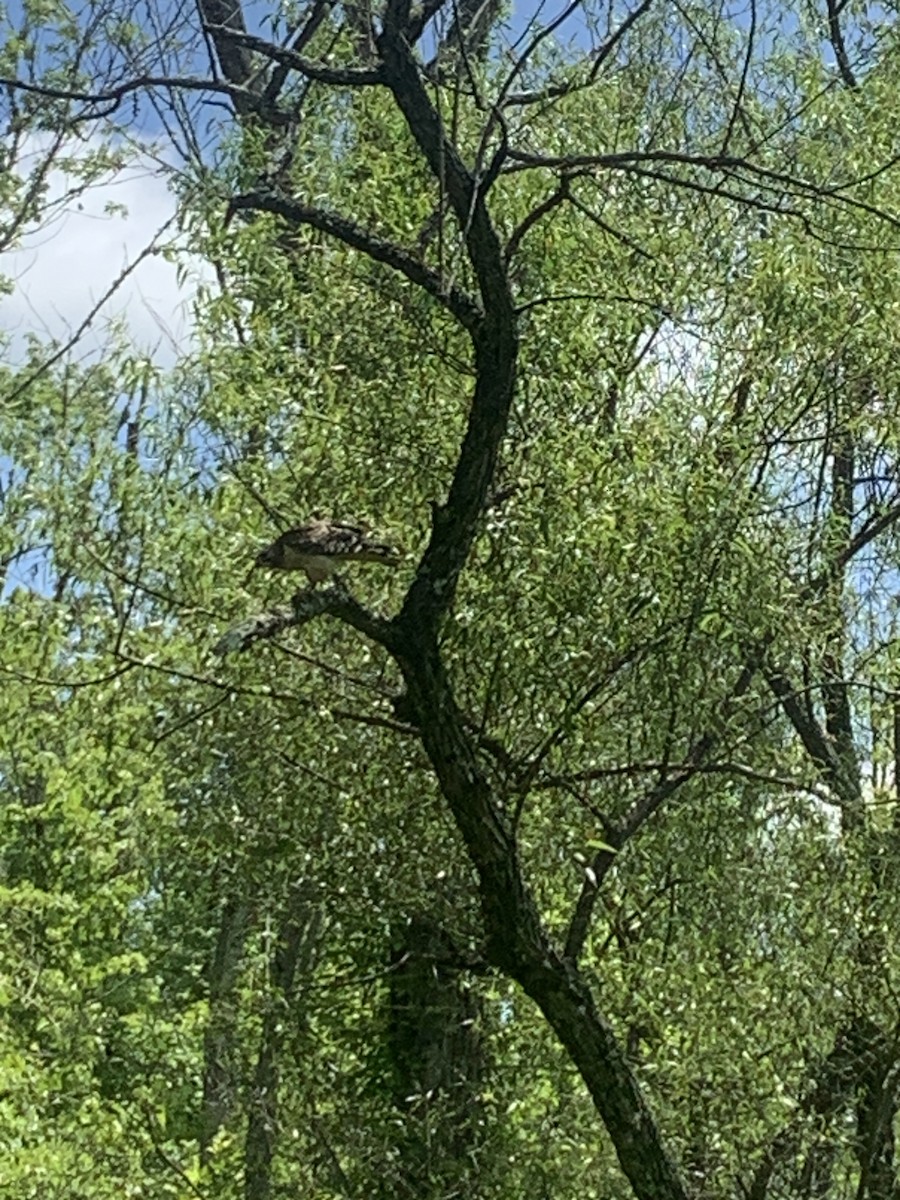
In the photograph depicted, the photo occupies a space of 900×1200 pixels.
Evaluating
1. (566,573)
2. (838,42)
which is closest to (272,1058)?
(566,573)

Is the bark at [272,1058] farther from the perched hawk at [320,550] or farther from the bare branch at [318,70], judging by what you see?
the bare branch at [318,70]

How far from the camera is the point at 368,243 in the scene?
5020 mm

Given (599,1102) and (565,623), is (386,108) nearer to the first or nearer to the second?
(565,623)

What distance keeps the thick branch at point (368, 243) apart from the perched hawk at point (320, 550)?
0.72 meters

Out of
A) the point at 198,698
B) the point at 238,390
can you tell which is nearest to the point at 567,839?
the point at 198,698

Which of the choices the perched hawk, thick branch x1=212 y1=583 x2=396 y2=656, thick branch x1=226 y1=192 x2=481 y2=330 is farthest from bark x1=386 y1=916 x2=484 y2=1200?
thick branch x1=226 y1=192 x2=481 y2=330

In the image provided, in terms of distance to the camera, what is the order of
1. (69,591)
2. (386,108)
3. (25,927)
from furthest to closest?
(25,927) < (69,591) < (386,108)

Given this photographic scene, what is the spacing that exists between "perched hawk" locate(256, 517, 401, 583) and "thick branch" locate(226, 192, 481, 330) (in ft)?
2.37

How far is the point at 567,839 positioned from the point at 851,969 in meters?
1.14

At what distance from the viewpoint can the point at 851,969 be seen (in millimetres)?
5973

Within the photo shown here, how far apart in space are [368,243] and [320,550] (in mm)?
1130

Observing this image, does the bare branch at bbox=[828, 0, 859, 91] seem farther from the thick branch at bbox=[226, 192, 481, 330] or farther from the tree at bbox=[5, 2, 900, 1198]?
the thick branch at bbox=[226, 192, 481, 330]

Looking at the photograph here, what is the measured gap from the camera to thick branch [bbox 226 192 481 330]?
473 cm

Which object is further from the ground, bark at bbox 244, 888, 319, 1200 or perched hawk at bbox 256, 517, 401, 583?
perched hawk at bbox 256, 517, 401, 583
